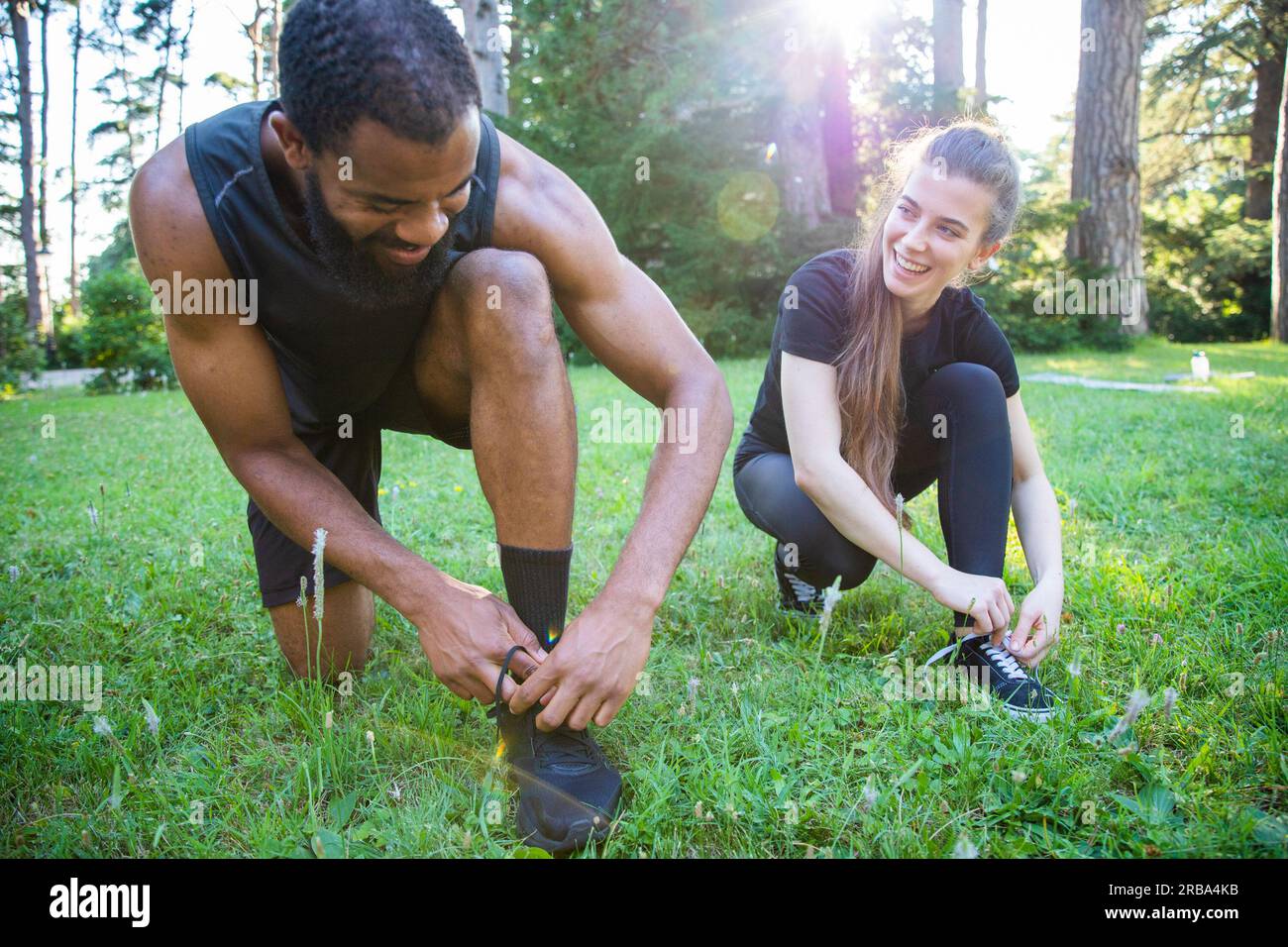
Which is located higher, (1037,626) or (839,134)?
(839,134)

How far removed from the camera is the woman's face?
222cm

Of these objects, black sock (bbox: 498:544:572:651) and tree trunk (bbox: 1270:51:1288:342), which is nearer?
black sock (bbox: 498:544:572:651)

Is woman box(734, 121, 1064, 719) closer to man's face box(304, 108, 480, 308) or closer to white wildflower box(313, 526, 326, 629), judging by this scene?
man's face box(304, 108, 480, 308)

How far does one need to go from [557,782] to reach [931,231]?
1.73 metres

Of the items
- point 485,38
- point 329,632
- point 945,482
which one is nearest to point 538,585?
point 329,632

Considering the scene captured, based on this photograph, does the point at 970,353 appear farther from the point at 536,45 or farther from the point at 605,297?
the point at 536,45

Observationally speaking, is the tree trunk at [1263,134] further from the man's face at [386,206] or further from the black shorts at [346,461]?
the man's face at [386,206]

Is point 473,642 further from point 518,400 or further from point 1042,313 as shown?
point 1042,313

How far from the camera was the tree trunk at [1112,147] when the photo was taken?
1254cm

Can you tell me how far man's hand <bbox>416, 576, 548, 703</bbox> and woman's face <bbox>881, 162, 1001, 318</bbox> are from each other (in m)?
1.43

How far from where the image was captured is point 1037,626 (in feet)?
6.62

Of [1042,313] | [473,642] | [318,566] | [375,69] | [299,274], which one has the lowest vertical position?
[473,642]

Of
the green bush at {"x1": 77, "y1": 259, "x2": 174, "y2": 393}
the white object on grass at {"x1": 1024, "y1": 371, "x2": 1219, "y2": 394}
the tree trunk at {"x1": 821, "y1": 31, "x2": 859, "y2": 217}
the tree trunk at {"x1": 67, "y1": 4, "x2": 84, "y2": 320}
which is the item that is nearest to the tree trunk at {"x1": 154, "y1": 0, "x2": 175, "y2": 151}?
the tree trunk at {"x1": 67, "y1": 4, "x2": 84, "y2": 320}

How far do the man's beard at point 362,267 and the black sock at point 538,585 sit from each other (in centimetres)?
64
